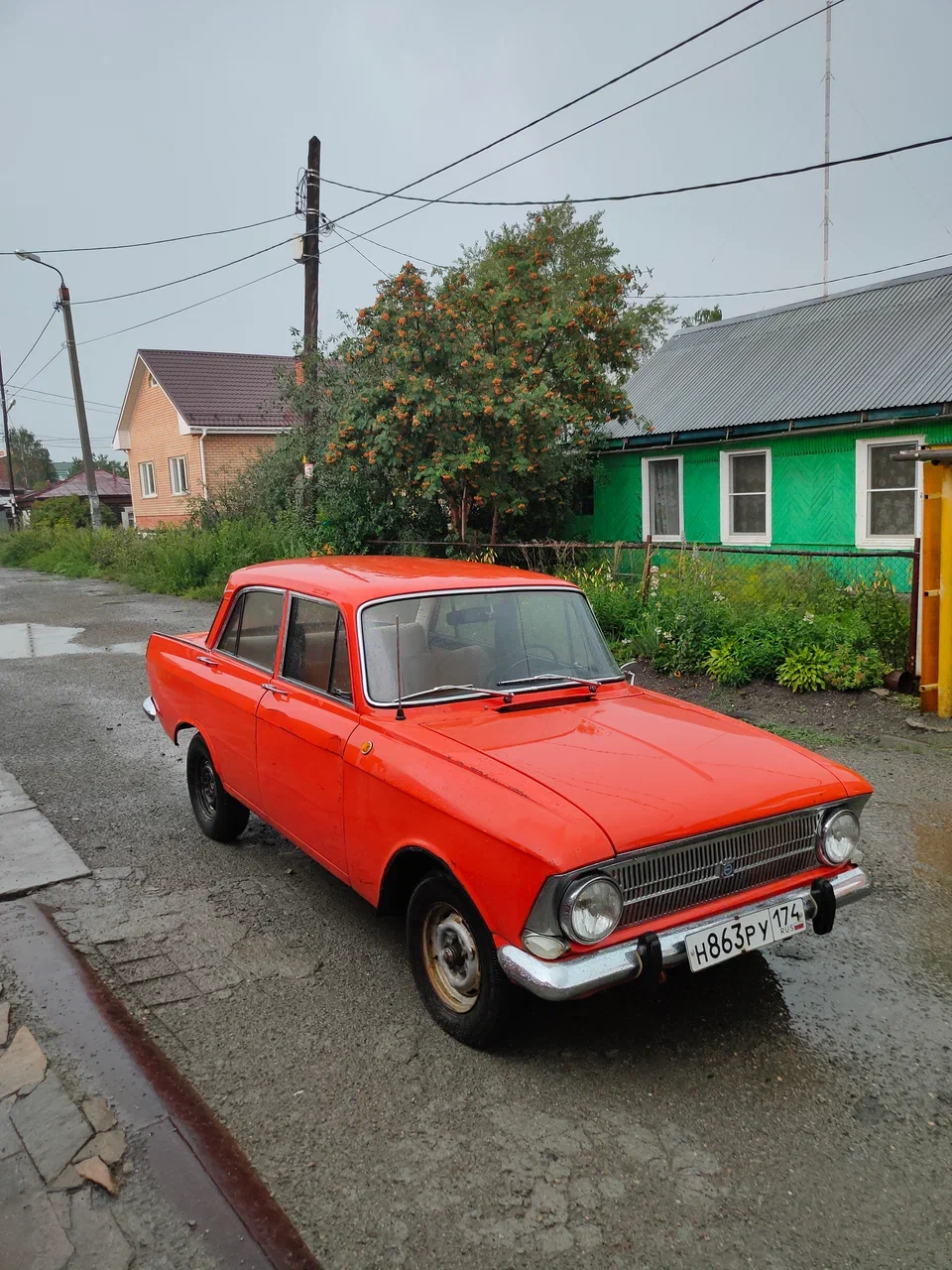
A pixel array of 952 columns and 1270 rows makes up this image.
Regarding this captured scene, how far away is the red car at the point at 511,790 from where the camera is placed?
112 inches

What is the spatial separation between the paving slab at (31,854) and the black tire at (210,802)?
69cm

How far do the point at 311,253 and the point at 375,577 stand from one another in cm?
1385

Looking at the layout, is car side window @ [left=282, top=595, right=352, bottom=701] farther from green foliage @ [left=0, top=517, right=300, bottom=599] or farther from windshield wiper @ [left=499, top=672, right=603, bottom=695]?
green foliage @ [left=0, top=517, right=300, bottom=599]

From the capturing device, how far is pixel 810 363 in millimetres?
14633

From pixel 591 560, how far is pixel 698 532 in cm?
442

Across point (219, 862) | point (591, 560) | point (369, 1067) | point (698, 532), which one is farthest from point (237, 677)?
point (698, 532)

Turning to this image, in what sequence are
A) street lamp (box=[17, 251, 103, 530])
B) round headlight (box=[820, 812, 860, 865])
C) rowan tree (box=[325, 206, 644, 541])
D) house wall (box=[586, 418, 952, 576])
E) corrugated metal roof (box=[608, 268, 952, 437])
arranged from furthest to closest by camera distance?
1. street lamp (box=[17, 251, 103, 530])
2. house wall (box=[586, 418, 952, 576])
3. corrugated metal roof (box=[608, 268, 952, 437])
4. rowan tree (box=[325, 206, 644, 541])
5. round headlight (box=[820, 812, 860, 865])

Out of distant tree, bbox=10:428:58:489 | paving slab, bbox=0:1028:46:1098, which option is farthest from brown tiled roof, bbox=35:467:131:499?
distant tree, bbox=10:428:58:489

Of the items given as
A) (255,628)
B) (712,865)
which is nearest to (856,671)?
(255,628)

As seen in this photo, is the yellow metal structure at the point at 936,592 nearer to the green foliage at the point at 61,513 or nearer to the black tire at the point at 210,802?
the black tire at the point at 210,802

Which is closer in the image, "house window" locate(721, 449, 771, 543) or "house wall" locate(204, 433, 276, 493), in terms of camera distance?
"house window" locate(721, 449, 771, 543)

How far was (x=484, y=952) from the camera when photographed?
9.93ft

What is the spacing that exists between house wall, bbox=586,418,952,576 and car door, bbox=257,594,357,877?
10116mm

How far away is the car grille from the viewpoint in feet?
9.56
